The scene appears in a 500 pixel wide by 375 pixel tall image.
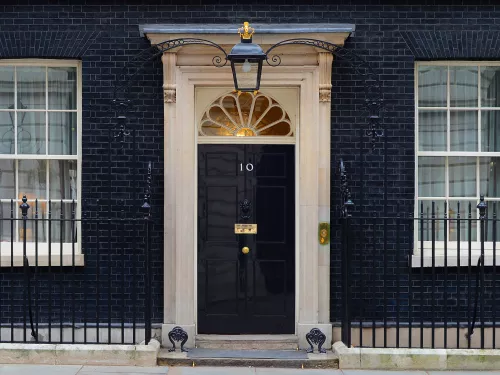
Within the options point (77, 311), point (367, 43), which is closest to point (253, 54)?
point (367, 43)

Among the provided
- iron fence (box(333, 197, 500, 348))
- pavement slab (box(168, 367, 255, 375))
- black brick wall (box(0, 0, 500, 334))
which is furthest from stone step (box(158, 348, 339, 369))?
black brick wall (box(0, 0, 500, 334))

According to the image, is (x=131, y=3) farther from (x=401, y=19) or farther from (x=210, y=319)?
(x=210, y=319)

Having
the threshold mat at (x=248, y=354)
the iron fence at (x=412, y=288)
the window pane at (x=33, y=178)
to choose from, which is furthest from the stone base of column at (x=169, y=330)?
the window pane at (x=33, y=178)

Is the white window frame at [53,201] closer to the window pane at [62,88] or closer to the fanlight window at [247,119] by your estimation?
the window pane at [62,88]

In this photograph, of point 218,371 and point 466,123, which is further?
A: point 466,123

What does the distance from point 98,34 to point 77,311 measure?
333cm

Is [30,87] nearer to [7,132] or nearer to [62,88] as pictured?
[62,88]

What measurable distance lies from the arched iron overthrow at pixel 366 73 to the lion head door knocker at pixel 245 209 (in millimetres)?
1641

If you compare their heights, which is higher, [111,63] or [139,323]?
[111,63]

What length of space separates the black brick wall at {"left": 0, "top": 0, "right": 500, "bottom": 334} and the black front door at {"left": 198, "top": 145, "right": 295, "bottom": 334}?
0.55m

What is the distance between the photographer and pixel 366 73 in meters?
9.49

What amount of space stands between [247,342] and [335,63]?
3496mm

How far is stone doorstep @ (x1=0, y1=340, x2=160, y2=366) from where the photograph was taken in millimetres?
8570

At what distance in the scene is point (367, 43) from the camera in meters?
9.51
